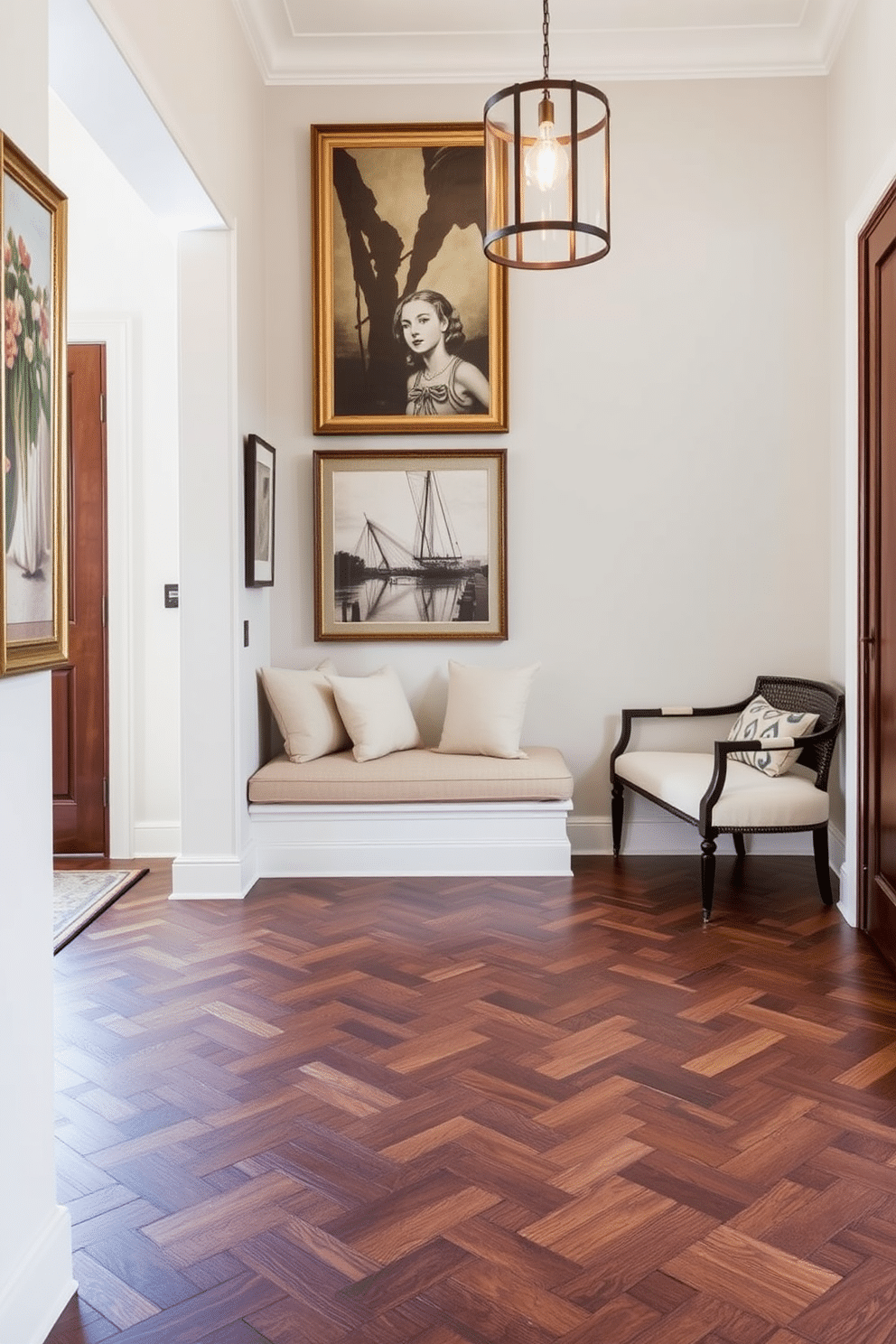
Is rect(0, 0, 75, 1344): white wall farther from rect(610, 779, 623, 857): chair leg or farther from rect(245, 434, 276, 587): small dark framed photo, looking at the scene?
rect(610, 779, 623, 857): chair leg

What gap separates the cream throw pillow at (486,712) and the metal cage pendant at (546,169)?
2.24 metres

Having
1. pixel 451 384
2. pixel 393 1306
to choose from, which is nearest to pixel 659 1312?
pixel 393 1306

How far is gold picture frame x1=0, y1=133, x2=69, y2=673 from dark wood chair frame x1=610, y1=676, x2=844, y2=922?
8.95 ft

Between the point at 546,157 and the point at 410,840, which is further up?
the point at 546,157

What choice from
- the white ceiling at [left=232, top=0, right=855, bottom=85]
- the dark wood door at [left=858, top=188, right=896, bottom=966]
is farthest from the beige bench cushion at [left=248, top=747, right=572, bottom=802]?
the white ceiling at [left=232, top=0, right=855, bottom=85]

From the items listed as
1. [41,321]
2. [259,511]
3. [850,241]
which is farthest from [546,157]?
[259,511]

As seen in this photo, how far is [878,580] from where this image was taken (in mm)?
3885

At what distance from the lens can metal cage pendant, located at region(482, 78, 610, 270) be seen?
2.82 meters

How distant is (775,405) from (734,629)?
1.02 meters

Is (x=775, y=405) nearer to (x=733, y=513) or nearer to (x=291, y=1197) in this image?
(x=733, y=513)

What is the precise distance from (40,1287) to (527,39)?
4.95 metres

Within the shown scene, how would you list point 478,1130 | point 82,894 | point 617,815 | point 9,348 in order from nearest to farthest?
point 9,348 → point 478,1130 → point 82,894 → point 617,815

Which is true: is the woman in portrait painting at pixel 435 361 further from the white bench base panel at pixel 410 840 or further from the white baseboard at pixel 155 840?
the white baseboard at pixel 155 840

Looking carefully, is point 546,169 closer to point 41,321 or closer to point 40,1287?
point 41,321
